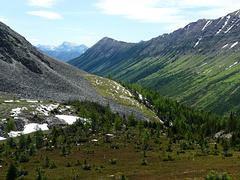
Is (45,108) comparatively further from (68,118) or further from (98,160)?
(98,160)

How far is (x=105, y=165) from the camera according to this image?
160 ft

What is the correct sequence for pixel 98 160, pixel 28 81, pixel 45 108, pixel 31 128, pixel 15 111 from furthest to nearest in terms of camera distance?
1. pixel 28 81
2. pixel 45 108
3. pixel 15 111
4. pixel 31 128
5. pixel 98 160

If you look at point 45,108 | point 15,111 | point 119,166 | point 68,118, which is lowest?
point 119,166

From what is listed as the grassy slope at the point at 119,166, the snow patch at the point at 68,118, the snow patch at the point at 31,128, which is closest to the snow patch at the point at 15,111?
the snow patch at the point at 31,128

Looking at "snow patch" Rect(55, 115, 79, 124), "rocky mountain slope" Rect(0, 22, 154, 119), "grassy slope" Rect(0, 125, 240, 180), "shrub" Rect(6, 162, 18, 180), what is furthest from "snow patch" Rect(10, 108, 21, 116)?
"shrub" Rect(6, 162, 18, 180)

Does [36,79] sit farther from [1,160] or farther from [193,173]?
[193,173]

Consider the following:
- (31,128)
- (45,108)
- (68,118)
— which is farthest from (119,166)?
(45,108)

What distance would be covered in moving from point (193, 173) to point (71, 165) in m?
27.4

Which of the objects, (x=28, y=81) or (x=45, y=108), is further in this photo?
(x=28, y=81)

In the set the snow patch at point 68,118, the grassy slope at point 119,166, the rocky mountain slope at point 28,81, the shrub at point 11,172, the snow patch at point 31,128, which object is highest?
the rocky mountain slope at point 28,81

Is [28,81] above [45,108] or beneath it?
above

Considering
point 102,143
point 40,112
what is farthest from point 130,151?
point 40,112

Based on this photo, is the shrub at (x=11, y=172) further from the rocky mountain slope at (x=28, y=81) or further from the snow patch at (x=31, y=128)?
the rocky mountain slope at (x=28, y=81)

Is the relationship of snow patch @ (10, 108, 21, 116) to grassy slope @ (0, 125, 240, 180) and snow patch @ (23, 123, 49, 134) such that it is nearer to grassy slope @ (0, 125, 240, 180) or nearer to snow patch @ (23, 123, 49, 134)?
snow patch @ (23, 123, 49, 134)
